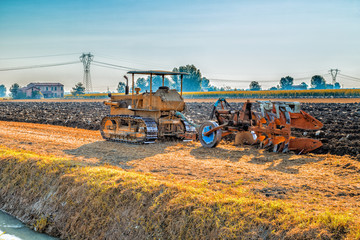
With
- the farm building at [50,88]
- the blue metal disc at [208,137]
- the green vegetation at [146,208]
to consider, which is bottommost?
the green vegetation at [146,208]

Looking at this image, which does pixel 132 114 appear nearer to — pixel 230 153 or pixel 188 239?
pixel 230 153

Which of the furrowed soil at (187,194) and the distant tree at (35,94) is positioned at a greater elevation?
the distant tree at (35,94)

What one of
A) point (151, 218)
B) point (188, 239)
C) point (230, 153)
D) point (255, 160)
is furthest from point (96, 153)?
point (188, 239)

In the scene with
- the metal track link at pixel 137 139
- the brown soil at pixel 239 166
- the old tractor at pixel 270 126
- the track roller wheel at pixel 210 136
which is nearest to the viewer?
the brown soil at pixel 239 166

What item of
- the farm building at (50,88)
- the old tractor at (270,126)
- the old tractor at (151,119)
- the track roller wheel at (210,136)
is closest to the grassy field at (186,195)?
the old tractor at (270,126)

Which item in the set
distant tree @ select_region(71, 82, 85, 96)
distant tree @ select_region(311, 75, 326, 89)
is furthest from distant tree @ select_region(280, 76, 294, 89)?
distant tree @ select_region(71, 82, 85, 96)

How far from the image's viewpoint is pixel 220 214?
6.45 metres

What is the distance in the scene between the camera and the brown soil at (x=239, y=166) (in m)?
7.71

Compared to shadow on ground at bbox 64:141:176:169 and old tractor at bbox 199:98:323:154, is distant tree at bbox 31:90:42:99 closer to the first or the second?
shadow on ground at bbox 64:141:176:169

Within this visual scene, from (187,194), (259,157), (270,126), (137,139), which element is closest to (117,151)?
(137,139)

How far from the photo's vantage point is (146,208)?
23.6ft

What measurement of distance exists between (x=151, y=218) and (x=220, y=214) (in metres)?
1.37

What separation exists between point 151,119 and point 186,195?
8439 millimetres

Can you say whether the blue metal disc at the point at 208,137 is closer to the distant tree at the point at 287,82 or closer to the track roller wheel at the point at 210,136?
the track roller wheel at the point at 210,136
